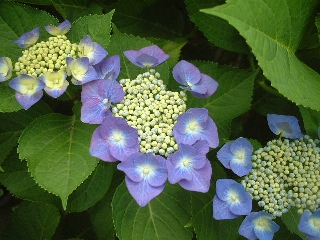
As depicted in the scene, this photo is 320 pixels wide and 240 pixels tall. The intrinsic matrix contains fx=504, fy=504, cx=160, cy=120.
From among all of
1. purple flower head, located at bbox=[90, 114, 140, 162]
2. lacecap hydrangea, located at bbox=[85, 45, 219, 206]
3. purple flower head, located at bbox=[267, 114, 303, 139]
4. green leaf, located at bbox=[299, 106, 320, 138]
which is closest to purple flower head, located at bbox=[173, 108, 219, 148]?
lacecap hydrangea, located at bbox=[85, 45, 219, 206]

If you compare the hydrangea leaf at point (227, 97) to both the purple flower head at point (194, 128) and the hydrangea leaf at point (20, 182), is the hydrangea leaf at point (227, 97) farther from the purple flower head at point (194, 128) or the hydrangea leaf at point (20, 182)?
the hydrangea leaf at point (20, 182)

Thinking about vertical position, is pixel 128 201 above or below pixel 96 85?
below

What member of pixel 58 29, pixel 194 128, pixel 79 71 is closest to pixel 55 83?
pixel 79 71

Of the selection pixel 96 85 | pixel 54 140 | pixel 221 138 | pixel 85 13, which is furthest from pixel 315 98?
pixel 85 13

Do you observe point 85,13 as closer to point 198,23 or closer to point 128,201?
point 198,23

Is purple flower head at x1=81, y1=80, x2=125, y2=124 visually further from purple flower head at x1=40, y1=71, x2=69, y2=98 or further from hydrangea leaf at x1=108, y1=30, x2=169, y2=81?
hydrangea leaf at x1=108, y1=30, x2=169, y2=81

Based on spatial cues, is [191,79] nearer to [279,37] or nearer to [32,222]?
[279,37]
